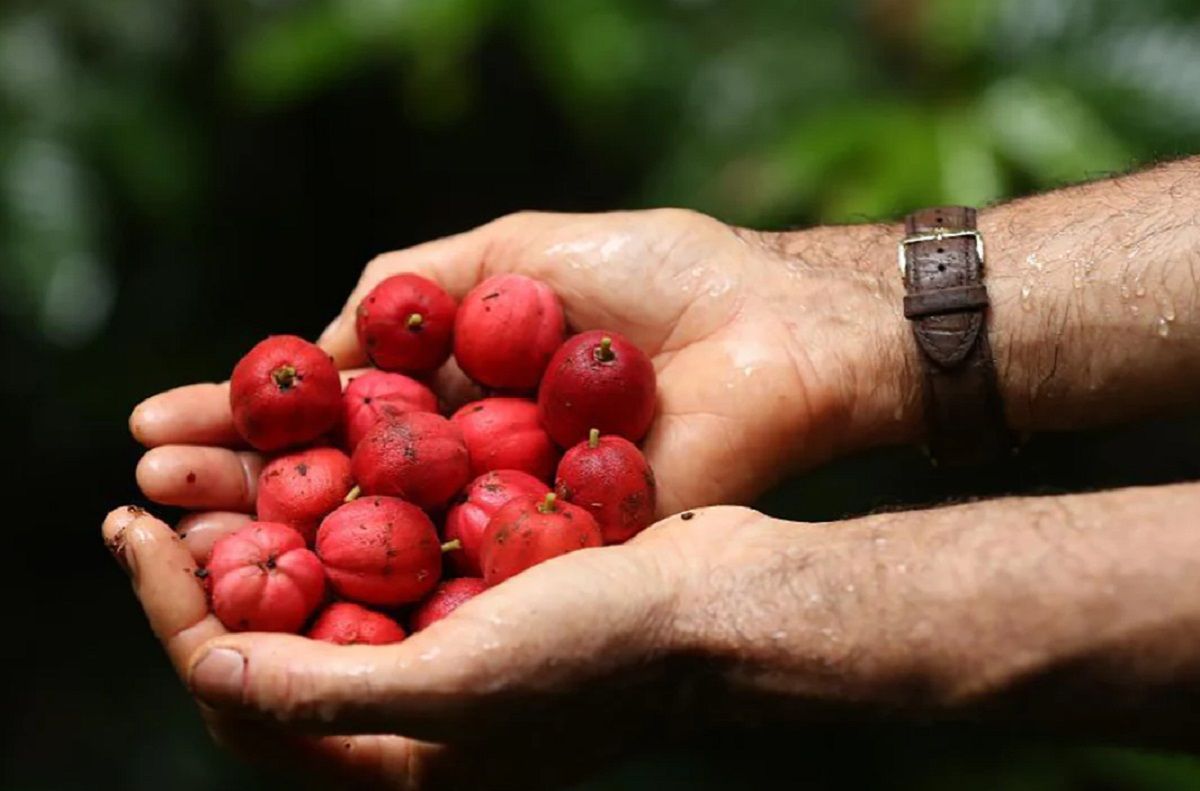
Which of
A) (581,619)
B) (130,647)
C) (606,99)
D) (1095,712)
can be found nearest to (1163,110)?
(606,99)

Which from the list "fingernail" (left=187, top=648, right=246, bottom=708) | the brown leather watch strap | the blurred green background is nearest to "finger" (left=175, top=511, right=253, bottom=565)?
"fingernail" (left=187, top=648, right=246, bottom=708)

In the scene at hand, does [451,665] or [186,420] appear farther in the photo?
[186,420]

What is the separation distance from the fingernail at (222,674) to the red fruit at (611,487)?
2.43ft

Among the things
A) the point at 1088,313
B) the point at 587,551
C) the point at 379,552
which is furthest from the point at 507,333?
the point at 1088,313

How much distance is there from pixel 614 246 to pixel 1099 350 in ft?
3.46

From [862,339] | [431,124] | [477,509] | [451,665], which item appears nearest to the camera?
[451,665]

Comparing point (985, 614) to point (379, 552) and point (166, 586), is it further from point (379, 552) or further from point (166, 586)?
point (166, 586)

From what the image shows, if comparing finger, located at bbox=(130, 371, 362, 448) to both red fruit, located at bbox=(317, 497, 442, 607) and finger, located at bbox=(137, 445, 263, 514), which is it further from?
red fruit, located at bbox=(317, 497, 442, 607)

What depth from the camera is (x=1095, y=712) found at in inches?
78.5

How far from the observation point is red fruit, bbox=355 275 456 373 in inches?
113

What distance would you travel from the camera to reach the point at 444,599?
2.45 meters

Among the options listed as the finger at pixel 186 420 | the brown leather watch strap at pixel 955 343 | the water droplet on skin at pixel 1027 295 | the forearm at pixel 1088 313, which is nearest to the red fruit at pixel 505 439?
the finger at pixel 186 420

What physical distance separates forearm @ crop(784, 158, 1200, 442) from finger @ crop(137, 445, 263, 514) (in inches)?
51.5

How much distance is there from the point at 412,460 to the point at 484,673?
631mm
